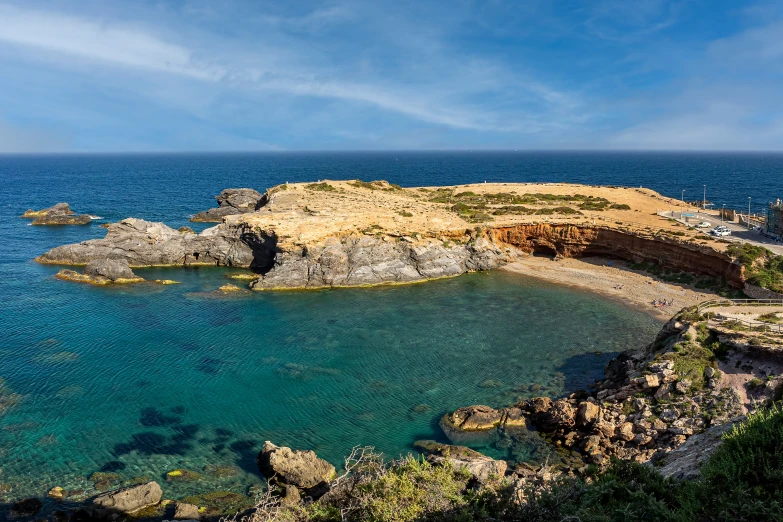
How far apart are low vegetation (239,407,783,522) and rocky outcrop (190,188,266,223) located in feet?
276

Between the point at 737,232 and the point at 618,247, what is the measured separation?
49.5 ft

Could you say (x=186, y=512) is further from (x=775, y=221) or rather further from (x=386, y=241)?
(x=775, y=221)

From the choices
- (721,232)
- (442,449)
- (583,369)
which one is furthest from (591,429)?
(721,232)

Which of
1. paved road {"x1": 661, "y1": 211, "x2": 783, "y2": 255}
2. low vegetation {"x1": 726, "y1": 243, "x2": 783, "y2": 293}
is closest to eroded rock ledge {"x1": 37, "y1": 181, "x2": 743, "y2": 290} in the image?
low vegetation {"x1": 726, "y1": 243, "x2": 783, "y2": 293}

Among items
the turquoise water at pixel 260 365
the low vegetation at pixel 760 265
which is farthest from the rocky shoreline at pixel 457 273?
the turquoise water at pixel 260 365

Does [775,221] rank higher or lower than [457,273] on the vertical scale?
higher

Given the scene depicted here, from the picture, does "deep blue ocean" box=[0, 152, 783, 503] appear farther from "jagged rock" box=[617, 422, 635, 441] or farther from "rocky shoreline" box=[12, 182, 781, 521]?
"jagged rock" box=[617, 422, 635, 441]

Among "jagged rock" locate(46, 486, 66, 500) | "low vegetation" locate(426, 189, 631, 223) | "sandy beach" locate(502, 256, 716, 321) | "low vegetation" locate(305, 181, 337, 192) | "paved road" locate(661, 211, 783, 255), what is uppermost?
"low vegetation" locate(305, 181, 337, 192)

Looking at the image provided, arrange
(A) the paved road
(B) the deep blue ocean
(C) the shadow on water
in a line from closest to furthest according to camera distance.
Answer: (B) the deep blue ocean < (C) the shadow on water < (A) the paved road

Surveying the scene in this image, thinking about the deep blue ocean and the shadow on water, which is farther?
the shadow on water

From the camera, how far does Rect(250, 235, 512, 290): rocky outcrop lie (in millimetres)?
55000

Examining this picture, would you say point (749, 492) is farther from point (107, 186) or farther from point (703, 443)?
point (107, 186)

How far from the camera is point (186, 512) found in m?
21.3

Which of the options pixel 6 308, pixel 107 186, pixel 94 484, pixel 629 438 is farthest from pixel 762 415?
pixel 107 186
